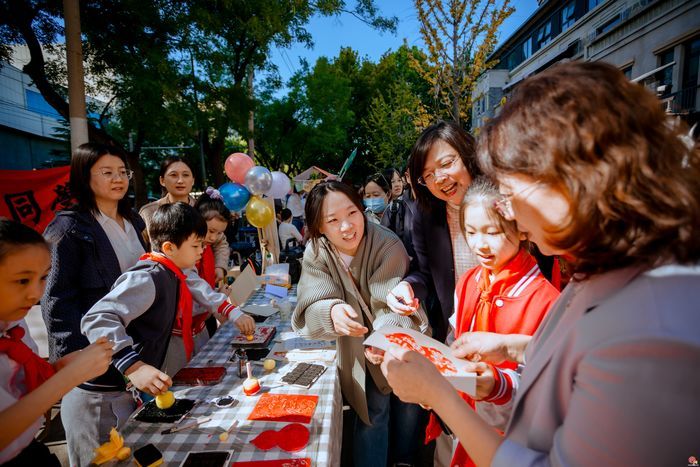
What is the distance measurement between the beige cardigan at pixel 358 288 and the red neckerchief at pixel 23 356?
1238mm

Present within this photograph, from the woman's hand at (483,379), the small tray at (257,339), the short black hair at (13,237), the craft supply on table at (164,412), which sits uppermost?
the short black hair at (13,237)

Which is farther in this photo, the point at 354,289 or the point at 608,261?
the point at 354,289

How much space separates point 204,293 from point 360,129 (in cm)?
2436

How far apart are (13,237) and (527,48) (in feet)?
103

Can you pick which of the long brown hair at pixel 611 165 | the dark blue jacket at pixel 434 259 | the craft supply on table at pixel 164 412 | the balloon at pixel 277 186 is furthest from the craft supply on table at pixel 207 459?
the balloon at pixel 277 186

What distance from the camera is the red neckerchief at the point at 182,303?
2.09m

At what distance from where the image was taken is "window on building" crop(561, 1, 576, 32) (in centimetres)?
1911

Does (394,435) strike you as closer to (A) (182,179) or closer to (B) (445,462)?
(B) (445,462)

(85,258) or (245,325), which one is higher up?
(85,258)

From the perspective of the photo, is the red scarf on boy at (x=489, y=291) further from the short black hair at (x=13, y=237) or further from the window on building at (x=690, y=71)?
the window on building at (x=690, y=71)

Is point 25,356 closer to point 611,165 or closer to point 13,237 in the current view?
point 13,237

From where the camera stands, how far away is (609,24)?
15.3m

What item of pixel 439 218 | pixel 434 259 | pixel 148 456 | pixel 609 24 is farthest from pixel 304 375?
pixel 609 24

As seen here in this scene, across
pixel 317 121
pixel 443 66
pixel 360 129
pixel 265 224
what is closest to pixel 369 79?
pixel 360 129
